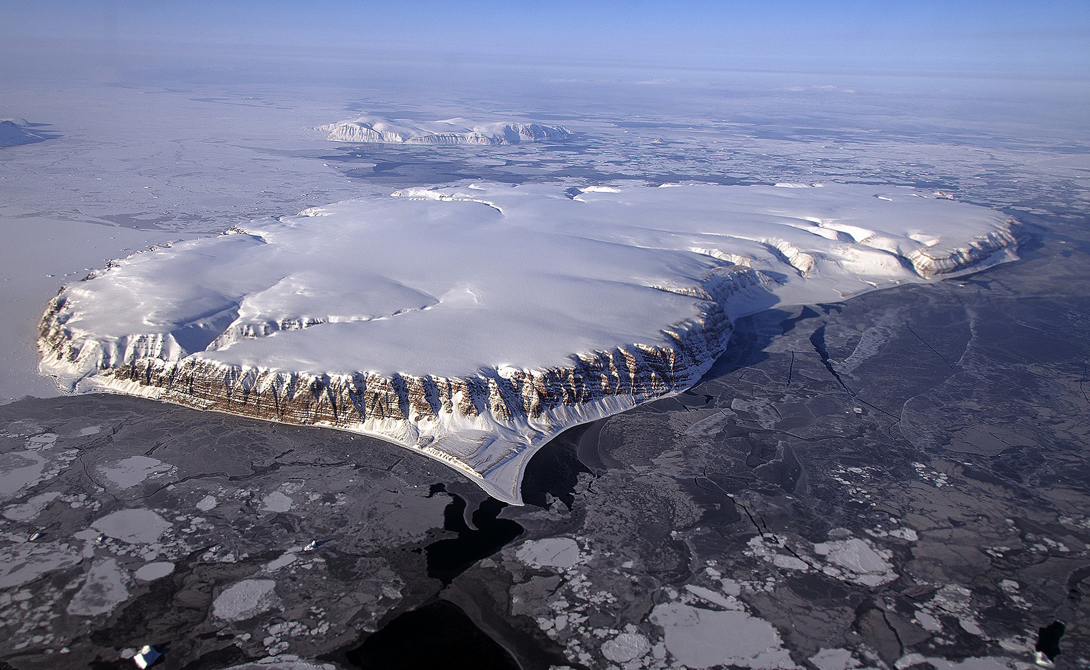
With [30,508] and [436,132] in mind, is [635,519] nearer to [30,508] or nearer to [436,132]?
[30,508]

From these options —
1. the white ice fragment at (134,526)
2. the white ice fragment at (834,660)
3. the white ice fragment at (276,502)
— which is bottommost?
the white ice fragment at (134,526)

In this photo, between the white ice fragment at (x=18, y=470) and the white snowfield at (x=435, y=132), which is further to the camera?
the white snowfield at (x=435, y=132)

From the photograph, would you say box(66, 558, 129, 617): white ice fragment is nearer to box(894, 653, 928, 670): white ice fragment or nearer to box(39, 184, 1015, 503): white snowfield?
box(39, 184, 1015, 503): white snowfield

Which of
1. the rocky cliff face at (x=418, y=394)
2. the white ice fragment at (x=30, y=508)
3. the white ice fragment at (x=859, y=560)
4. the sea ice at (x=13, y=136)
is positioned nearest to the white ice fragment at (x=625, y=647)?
the white ice fragment at (x=859, y=560)

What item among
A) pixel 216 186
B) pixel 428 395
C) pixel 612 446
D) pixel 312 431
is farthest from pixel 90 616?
pixel 216 186

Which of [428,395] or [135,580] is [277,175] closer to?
[428,395]

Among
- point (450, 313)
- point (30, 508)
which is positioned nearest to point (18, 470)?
point (30, 508)

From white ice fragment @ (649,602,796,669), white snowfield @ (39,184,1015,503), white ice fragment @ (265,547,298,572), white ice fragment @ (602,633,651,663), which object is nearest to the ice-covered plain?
white snowfield @ (39,184,1015,503)

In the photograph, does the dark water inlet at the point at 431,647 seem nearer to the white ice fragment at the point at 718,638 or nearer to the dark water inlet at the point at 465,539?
the dark water inlet at the point at 465,539
